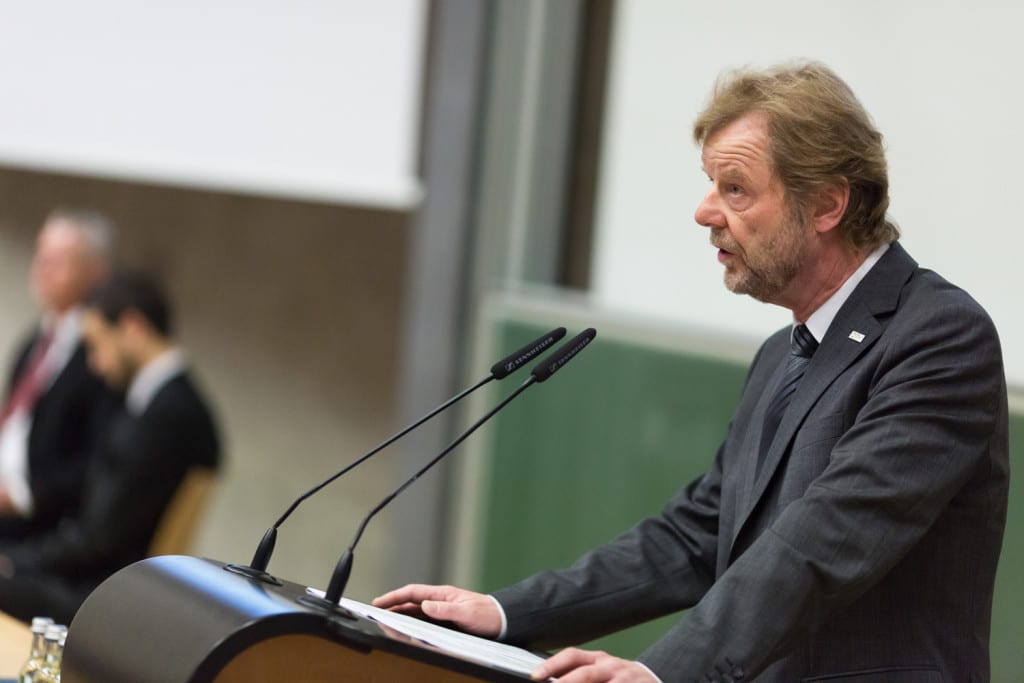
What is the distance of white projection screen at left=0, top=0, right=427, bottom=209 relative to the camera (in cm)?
528

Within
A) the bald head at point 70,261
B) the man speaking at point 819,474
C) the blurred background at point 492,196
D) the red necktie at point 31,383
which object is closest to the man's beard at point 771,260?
the man speaking at point 819,474

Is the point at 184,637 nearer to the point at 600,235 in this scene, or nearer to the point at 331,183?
the point at 600,235

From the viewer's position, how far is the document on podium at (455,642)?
166 cm

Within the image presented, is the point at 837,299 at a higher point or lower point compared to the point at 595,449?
higher

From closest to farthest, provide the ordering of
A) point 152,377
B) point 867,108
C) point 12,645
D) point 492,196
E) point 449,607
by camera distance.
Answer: point 449,607 < point 12,645 < point 867,108 < point 492,196 < point 152,377

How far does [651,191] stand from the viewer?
431 centimetres

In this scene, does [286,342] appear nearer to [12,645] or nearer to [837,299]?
[12,645]

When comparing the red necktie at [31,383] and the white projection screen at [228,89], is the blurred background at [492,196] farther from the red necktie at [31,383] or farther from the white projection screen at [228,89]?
the red necktie at [31,383]

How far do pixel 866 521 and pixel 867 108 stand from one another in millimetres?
2075

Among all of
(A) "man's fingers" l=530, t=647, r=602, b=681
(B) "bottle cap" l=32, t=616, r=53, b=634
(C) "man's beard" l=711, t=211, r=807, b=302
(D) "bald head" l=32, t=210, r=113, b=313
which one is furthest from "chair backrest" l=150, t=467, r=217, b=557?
(A) "man's fingers" l=530, t=647, r=602, b=681

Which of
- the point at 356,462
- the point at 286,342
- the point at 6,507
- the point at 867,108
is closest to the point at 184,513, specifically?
the point at 6,507

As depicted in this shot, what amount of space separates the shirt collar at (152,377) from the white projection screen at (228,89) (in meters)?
0.80

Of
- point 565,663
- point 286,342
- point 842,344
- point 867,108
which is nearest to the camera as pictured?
point 565,663

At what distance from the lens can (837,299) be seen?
6.49 feet
